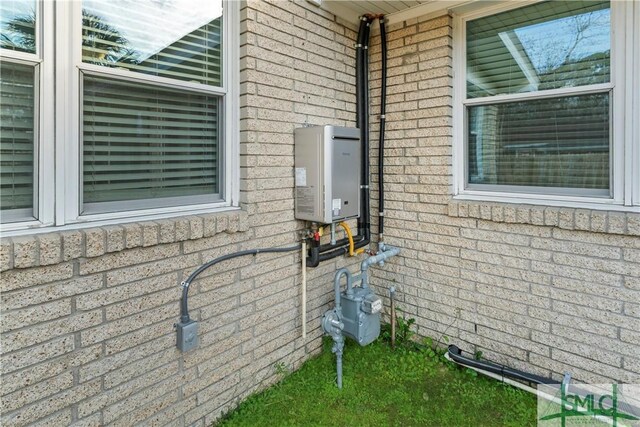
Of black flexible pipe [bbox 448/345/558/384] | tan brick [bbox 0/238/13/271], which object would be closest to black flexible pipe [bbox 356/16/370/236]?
black flexible pipe [bbox 448/345/558/384]

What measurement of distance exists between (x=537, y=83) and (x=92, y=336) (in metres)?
3.20

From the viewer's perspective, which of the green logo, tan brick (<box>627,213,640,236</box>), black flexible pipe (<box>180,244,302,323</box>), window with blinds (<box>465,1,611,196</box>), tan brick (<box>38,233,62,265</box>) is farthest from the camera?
window with blinds (<box>465,1,611,196</box>)

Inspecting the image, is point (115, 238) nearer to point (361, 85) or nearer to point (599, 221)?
point (361, 85)

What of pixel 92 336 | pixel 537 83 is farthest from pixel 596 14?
pixel 92 336

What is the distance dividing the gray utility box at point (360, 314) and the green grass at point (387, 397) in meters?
0.29

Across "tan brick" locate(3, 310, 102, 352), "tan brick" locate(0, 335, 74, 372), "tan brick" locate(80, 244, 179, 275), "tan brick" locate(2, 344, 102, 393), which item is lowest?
"tan brick" locate(2, 344, 102, 393)

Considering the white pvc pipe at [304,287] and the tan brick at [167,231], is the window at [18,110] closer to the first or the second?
the tan brick at [167,231]

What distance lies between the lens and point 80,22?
1.83m

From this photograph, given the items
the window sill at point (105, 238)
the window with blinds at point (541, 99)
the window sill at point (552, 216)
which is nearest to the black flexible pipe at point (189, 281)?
the window sill at point (105, 238)

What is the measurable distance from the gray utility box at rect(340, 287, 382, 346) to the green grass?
0.29m

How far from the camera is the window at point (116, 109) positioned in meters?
1.70

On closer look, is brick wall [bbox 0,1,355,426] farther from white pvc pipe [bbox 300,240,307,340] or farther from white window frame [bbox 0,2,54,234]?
white window frame [bbox 0,2,54,234]

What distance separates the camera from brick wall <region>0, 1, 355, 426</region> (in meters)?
1.65

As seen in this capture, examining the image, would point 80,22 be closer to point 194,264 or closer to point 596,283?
point 194,264
